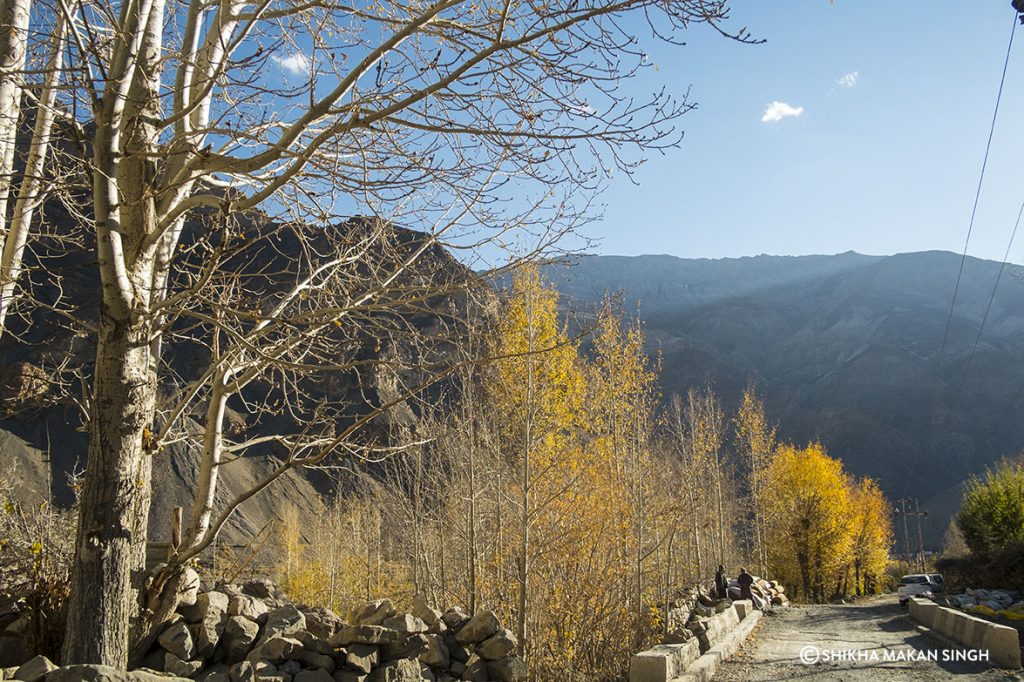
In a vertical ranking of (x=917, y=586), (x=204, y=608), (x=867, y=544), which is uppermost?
(x=204, y=608)

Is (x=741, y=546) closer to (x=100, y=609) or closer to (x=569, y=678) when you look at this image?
(x=569, y=678)

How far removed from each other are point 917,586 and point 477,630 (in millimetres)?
26633

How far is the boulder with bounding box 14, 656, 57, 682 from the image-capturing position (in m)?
3.80

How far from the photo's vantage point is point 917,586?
27297 mm

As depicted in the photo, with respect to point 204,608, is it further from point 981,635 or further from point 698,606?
point 698,606

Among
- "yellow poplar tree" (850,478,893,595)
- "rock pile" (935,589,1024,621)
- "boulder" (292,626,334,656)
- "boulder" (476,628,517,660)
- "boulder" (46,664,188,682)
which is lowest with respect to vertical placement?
"yellow poplar tree" (850,478,893,595)

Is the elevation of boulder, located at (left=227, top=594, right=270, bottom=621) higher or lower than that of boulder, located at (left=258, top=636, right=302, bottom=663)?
higher

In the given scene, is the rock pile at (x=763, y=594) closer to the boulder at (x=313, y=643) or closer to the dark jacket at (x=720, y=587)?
the dark jacket at (x=720, y=587)

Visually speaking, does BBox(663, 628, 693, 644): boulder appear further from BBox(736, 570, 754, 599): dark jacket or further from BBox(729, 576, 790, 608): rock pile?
BBox(729, 576, 790, 608): rock pile

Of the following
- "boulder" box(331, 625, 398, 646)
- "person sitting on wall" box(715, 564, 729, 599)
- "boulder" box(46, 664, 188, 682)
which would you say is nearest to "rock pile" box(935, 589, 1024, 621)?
"person sitting on wall" box(715, 564, 729, 599)

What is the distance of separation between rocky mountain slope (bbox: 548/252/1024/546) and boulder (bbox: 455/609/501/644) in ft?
227

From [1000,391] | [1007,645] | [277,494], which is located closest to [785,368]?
[1000,391]

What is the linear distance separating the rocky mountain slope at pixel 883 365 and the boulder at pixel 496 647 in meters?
69.2

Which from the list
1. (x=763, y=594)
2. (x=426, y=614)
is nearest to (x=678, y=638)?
(x=426, y=614)
